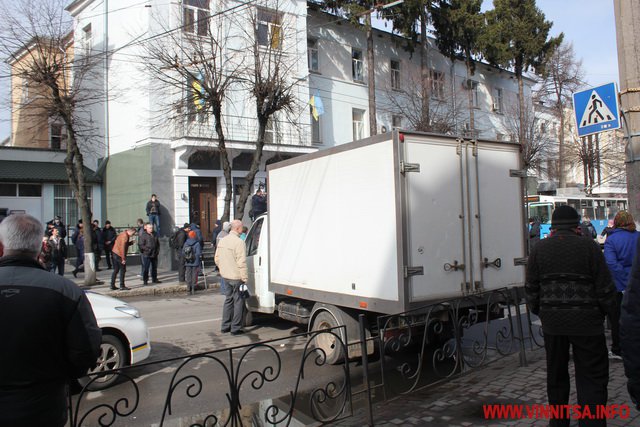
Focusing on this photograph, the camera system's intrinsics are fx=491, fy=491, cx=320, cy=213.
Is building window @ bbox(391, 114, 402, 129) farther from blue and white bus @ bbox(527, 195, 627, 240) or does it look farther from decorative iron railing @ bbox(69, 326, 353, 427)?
decorative iron railing @ bbox(69, 326, 353, 427)

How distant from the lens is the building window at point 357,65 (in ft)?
86.5

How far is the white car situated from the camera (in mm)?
5910

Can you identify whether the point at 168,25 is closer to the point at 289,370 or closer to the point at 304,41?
the point at 304,41

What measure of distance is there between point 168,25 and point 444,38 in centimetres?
1540

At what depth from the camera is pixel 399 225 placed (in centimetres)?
541

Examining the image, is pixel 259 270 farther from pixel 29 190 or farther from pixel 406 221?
pixel 29 190

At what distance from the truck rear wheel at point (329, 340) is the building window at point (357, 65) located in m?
21.6

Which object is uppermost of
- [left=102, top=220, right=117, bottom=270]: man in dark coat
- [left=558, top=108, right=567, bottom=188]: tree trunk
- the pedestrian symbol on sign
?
[left=558, top=108, right=567, bottom=188]: tree trunk

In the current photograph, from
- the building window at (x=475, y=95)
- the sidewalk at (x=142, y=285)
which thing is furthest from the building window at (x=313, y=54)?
the building window at (x=475, y=95)

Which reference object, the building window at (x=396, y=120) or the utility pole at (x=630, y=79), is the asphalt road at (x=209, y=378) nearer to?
the utility pole at (x=630, y=79)

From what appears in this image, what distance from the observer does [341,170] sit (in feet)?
20.5

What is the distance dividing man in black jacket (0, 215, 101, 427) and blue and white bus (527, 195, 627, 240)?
2162 centimetres

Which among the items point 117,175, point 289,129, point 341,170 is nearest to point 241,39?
point 289,129

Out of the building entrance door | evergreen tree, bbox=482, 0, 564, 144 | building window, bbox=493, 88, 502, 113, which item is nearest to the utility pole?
the building entrance door
